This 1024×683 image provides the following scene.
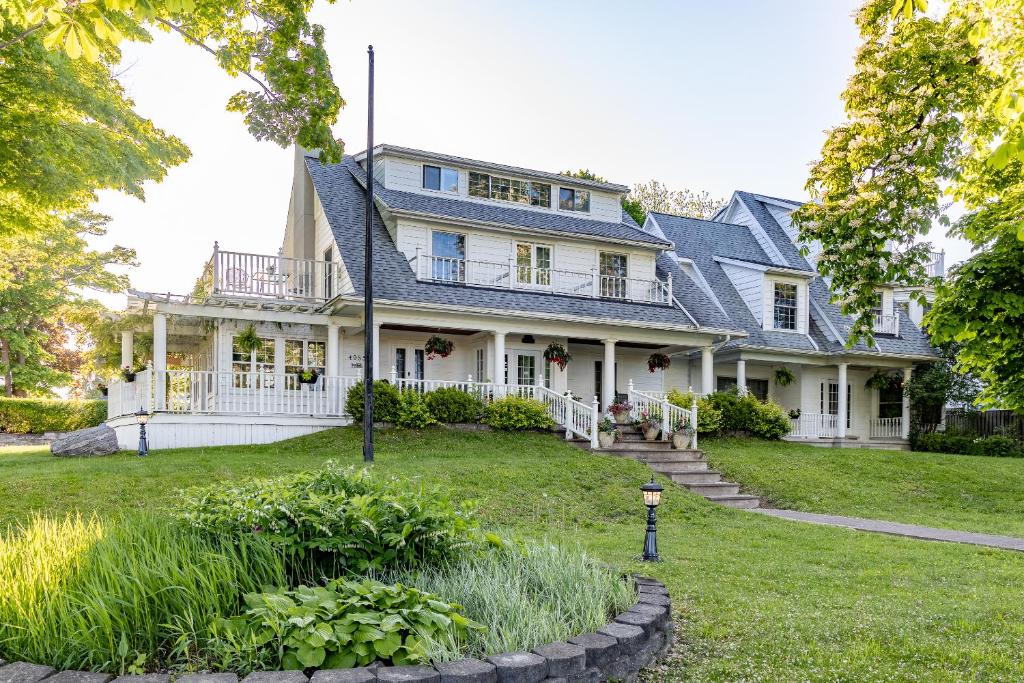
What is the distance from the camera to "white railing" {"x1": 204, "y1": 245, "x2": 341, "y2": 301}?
16.8m

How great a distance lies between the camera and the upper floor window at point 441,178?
67.9 feet

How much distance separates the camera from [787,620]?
5277 millimetres

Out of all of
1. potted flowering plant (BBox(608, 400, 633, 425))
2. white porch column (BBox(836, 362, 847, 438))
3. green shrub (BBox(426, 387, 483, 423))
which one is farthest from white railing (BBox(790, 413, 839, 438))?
green shrub (BBox(426, 387, 483, 423))

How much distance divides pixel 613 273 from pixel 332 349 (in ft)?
28.0

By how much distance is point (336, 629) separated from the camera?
11.7ft

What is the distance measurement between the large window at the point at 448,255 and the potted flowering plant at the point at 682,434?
665 centimetres

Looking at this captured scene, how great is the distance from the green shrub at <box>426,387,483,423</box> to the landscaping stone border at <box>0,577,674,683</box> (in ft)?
41.0

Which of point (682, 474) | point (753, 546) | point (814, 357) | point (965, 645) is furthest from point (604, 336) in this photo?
point (965, 645)

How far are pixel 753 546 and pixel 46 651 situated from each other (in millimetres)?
7542

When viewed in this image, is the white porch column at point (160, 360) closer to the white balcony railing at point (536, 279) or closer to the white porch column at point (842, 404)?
the white balcony railing at point (536, 279)

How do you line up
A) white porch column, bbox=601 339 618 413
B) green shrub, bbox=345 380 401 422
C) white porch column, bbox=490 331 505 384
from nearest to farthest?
green shrub, bbox=345 380 401 422 → white porch column, bbox=490 331 505 384 → white porch column, bbox=601 339 618 413

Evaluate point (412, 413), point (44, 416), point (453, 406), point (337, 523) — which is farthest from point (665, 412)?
point (44, 416)

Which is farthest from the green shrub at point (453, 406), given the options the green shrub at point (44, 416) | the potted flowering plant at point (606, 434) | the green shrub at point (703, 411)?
the green shrub at point (44, 416)

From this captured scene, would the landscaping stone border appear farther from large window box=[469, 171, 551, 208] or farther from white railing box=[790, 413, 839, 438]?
white railing box=[790, 413, 839, 438]
